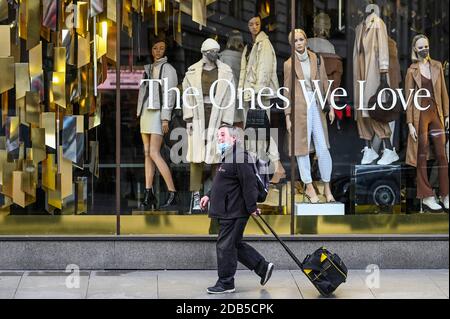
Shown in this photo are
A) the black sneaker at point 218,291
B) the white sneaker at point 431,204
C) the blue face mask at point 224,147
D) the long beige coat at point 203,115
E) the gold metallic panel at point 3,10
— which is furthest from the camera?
the white sneaker at point 431,204

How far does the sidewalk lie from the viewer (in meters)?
10.5

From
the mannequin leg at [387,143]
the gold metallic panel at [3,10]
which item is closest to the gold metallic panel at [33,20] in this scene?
the gold metallic panel at [3,10]

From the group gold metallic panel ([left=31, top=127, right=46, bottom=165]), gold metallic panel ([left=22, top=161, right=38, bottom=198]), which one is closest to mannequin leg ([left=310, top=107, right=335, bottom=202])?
gold metallic panel ([left=31, top=127, right=46, bottom=165])

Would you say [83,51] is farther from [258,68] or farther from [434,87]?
[434,87]

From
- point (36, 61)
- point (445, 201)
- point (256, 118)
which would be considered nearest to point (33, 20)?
point (36, 61)

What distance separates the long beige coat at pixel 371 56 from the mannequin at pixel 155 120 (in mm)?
2141

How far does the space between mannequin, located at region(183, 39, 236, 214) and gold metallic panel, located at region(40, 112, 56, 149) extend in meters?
1.51

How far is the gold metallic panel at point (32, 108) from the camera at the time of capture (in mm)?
11820

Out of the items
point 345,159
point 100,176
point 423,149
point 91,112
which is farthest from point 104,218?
point 423,149

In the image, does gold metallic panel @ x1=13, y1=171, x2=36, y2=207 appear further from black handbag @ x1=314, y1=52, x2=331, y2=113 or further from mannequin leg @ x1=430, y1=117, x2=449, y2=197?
mannequin leg @ x1=430, y1=117, x2=449, y2=197

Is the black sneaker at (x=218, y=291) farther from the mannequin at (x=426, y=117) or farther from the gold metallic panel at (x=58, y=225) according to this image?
the mannequin at (x=426, y=117)

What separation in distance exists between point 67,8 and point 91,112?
1219 mm

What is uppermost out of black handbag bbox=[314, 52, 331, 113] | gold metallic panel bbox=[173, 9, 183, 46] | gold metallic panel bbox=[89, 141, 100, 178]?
gold metallic panel bbox=[173, 9, 183, 46]

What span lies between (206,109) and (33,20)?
222 cm
